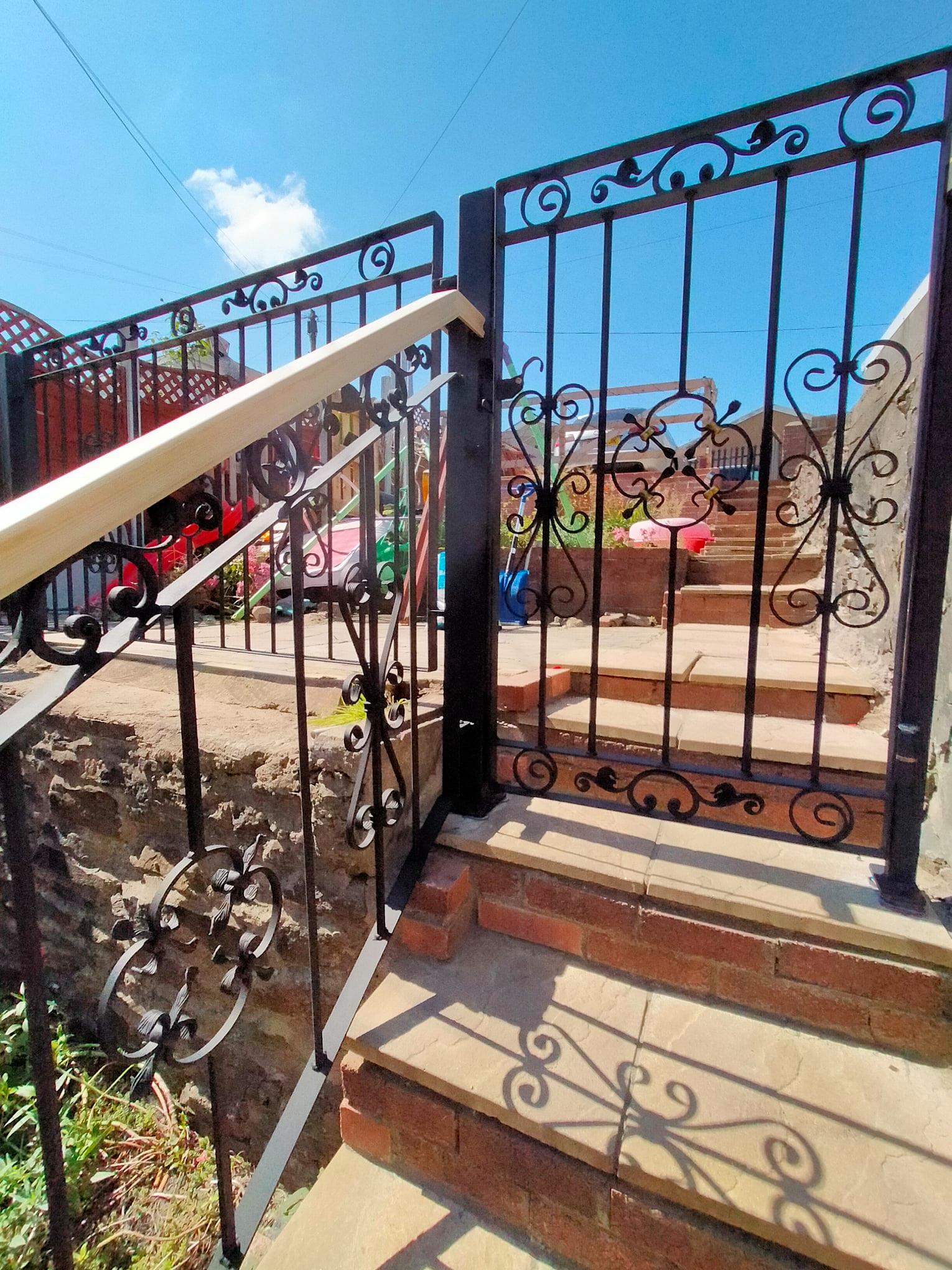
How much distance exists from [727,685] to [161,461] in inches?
67.1

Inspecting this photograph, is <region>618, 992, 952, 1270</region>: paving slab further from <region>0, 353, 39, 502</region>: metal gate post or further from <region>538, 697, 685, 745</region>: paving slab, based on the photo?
<region>0, 353, 39, 502</region>: metal gate post

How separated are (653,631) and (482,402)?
6.48ft

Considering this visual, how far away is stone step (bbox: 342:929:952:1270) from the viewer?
2.89 ft

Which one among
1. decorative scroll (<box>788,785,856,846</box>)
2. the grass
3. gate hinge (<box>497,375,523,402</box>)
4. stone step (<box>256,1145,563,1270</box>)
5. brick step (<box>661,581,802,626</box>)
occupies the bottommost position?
the grass

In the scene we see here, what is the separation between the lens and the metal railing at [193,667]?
0.64 meters

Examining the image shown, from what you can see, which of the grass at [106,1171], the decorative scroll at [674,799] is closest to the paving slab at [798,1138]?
the decorative scroll at [674,799]

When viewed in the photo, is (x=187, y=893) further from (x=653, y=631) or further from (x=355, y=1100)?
(x=653, y=631)

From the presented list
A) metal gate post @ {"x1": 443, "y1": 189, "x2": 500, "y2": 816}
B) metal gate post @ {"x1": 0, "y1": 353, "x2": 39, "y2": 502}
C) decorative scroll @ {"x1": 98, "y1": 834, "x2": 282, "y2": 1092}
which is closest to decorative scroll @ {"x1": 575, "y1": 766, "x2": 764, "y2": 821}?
metal gate post @ {"x1": 443, "y1": 189, "x2": 500, "y2": 816}

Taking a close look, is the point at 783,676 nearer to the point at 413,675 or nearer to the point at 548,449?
the point at 548,449

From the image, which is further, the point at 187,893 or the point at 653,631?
the point at 653,631

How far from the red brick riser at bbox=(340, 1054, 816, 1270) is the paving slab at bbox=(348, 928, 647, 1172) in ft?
0.13

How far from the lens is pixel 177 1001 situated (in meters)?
0.90

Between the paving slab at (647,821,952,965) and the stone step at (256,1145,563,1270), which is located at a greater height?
the paving slab at (647,821,952,965)

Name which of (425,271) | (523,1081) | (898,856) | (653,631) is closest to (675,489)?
(653,631)
